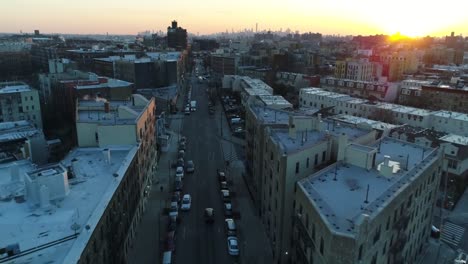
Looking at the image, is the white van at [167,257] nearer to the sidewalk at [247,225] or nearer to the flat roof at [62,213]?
the sidewalk at [247,225]

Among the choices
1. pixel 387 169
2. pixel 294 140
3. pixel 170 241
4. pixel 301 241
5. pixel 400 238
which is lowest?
pixel 170 241

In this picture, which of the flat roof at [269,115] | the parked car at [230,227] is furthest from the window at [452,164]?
the parked car at [230,227]

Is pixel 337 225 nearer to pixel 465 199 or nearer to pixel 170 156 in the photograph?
pixel 465 199

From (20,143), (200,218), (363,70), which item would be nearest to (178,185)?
(200,218)

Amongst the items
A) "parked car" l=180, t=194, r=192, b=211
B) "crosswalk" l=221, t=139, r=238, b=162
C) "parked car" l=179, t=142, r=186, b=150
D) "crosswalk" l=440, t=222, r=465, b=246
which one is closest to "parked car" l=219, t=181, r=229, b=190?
"parked car" l=180, t=194, r=192, b=211

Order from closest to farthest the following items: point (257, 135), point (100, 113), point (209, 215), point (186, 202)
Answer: point (209, 215) → point (186, 202) → point (257, 135) → point (100, 113)

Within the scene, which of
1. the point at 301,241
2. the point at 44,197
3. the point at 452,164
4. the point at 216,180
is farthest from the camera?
the point at 216,180

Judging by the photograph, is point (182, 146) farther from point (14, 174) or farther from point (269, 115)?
point (14, 174)
